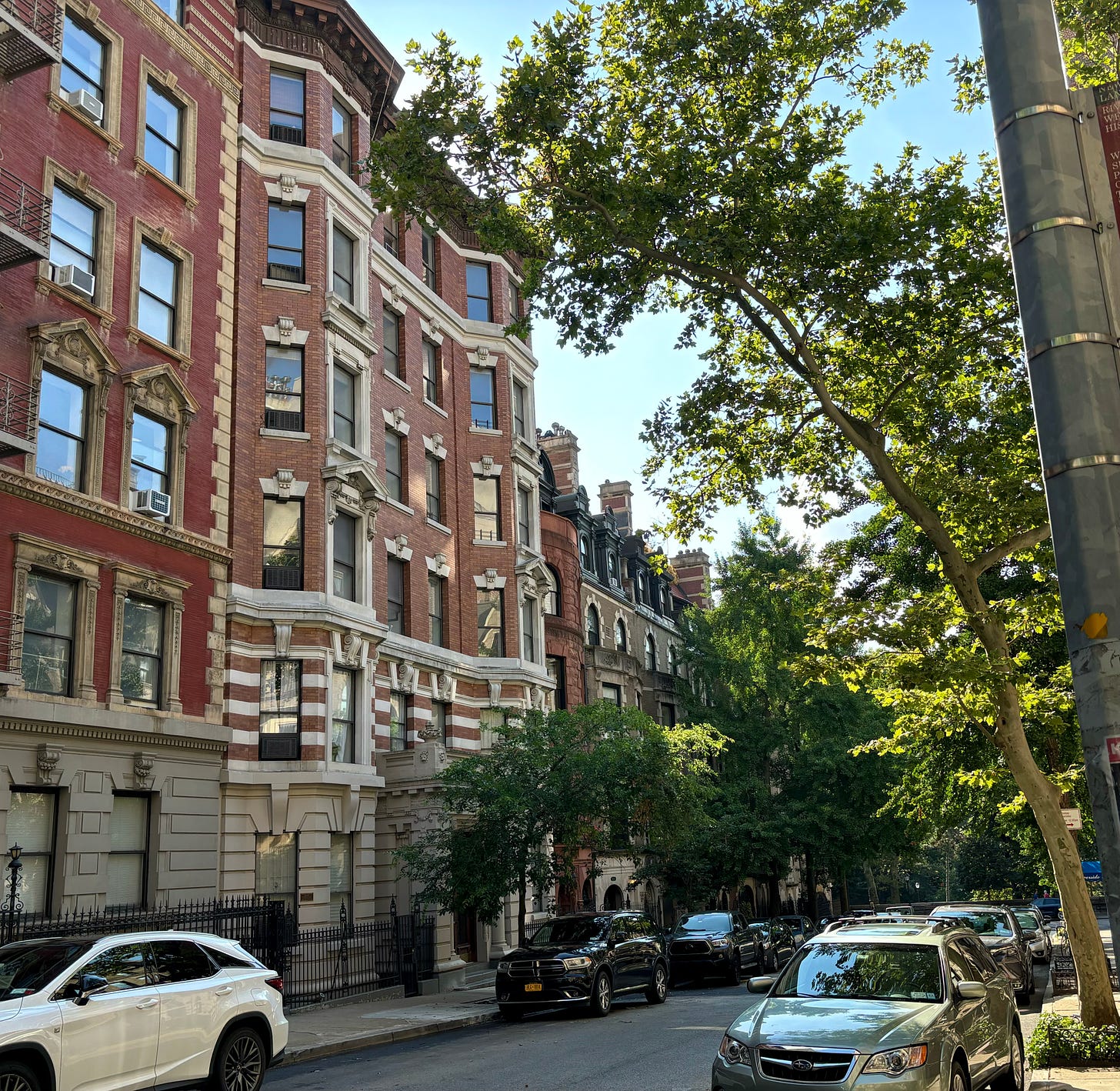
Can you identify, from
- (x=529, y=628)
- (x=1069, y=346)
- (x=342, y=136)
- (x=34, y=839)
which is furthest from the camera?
(x=529, y=628)

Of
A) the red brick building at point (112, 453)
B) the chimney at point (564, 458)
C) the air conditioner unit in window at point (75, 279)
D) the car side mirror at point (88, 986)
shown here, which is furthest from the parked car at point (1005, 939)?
the chimney at point (564, 458)

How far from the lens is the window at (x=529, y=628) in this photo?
34.2 m

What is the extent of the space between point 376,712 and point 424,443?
814 cm

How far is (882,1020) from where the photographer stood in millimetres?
8719

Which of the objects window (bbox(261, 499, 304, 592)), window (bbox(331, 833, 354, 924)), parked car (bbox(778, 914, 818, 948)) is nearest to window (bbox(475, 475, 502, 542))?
window (bbox(261, 499, 304, 592))

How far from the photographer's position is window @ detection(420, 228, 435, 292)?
108ft

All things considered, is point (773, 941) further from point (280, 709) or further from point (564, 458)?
point (564, 458)

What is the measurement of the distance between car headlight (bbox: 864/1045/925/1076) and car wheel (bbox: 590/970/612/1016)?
11.9 metres

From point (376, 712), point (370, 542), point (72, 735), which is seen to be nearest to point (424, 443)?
point (370, 542)

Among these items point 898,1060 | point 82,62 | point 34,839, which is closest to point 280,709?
point 34,839

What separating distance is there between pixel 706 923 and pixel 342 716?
35.1 feet

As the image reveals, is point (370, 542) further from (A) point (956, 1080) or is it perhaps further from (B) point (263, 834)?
(A) point (956, 1080)

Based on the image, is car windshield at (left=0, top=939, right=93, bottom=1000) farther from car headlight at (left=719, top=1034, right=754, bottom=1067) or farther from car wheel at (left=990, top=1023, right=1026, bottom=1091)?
car wheel at (left=990, top=1023, right=1026, bottom=1091)

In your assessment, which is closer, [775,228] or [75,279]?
[775,228]
